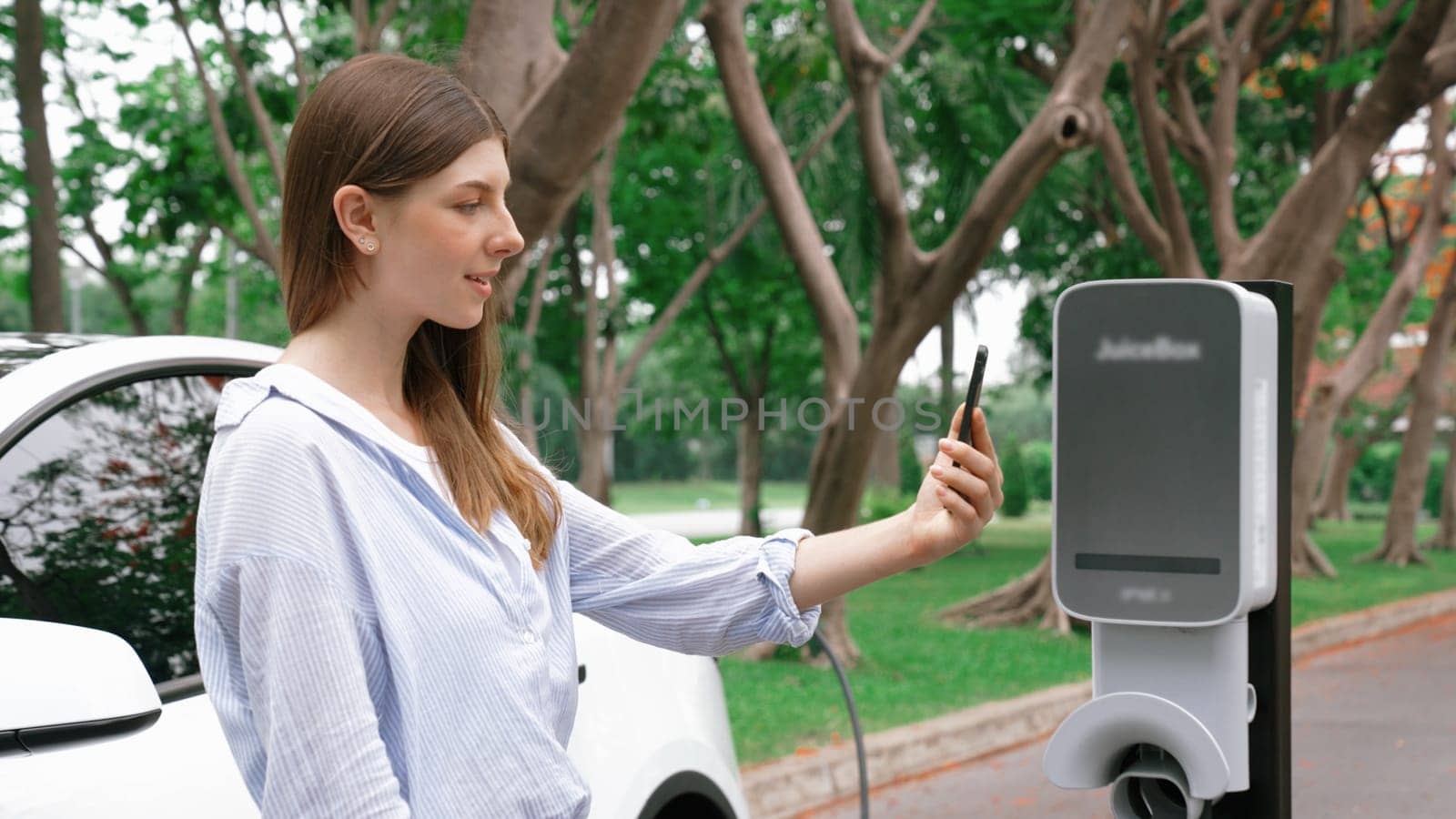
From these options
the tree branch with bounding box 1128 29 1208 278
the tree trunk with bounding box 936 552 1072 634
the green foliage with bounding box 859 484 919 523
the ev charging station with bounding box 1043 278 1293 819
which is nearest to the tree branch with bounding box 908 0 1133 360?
the tree branch with bounding box 1128 29 1208 278

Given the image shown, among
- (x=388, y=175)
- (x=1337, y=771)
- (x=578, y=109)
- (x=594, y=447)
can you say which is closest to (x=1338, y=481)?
(x=594, y=447)

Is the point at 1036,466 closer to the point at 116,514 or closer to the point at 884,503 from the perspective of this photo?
the point at 884,503

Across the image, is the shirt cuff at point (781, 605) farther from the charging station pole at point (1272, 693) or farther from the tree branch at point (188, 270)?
the tree branch at point (188, 270)

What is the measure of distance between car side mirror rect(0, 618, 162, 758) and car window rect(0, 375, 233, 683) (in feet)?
2.04

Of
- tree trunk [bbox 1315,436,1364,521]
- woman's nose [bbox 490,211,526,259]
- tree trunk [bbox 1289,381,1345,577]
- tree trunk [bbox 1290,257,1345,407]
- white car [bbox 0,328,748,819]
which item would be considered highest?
woman's nose [bbox 490,211,526,259]

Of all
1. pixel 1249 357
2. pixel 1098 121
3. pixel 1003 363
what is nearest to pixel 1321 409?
pixel 1003 363

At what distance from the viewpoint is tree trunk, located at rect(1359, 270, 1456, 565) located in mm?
22109

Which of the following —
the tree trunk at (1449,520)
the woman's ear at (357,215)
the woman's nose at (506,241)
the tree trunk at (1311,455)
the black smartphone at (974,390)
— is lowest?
the tree trunk at (1449,520)

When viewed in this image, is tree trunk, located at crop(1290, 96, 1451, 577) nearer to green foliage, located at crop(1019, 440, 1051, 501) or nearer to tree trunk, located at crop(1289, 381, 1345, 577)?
tree trunk, located at crop(1289, 381, 1345, 577)

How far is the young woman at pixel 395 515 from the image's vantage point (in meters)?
1.56

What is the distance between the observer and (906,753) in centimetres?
786

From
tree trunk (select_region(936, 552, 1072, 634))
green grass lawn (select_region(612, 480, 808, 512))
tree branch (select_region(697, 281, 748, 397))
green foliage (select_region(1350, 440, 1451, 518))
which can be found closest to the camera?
tree trunk (select_region(936, 552, 1072, 634))

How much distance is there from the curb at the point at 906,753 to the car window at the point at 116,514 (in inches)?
165

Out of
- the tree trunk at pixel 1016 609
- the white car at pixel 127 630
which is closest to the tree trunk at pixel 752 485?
the tree trunk at pixel 1016 609
